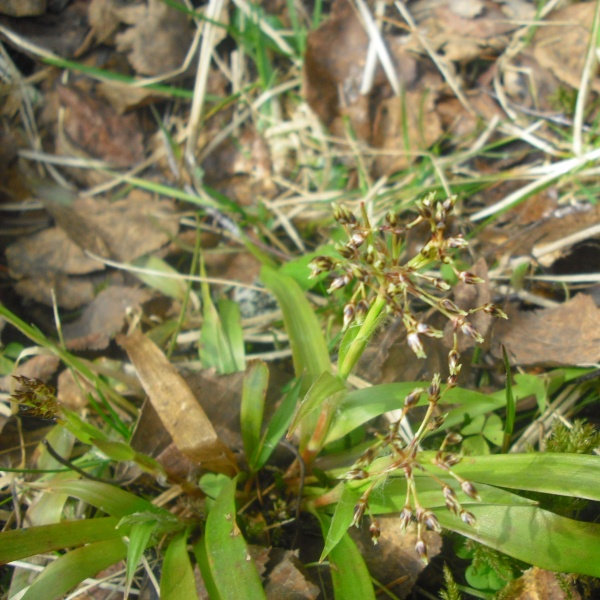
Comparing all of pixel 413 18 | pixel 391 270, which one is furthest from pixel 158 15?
pixel 391 270

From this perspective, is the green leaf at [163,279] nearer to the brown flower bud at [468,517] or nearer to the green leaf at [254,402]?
the green leaf at [254,402]

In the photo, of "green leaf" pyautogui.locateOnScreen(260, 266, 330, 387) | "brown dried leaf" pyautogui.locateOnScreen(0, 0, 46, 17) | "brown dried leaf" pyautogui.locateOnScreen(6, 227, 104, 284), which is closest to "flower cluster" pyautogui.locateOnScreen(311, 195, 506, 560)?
"green leaf" pyautogui.locateOnScreen(260, 266, 330, 387)

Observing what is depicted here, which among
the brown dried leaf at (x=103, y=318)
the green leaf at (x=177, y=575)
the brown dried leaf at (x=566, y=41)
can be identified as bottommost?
the green leaf at (x=177, y=575)

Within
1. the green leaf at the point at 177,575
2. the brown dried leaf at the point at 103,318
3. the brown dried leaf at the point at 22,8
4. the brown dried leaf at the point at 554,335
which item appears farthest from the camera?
the brown dried leaf at the point at 22,8

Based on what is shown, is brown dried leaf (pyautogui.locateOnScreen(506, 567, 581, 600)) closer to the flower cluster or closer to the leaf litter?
the flower cluster

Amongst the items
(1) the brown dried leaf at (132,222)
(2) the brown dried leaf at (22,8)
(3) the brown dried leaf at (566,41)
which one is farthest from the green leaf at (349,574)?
(2) the brown dried leaf at (22,8)

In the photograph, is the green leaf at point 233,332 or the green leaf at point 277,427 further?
the green leaf at point 233,332

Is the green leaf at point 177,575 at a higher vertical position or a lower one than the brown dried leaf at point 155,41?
lower

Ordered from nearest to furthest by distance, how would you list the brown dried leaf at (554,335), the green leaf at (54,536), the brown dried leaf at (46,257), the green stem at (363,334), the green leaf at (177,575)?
the green stem at (363,334)
the green leaf at (54,536)
the green leaf at (177,575)
the brown dried leaf at (554,335)
the brown dried leaf at (46,257)
